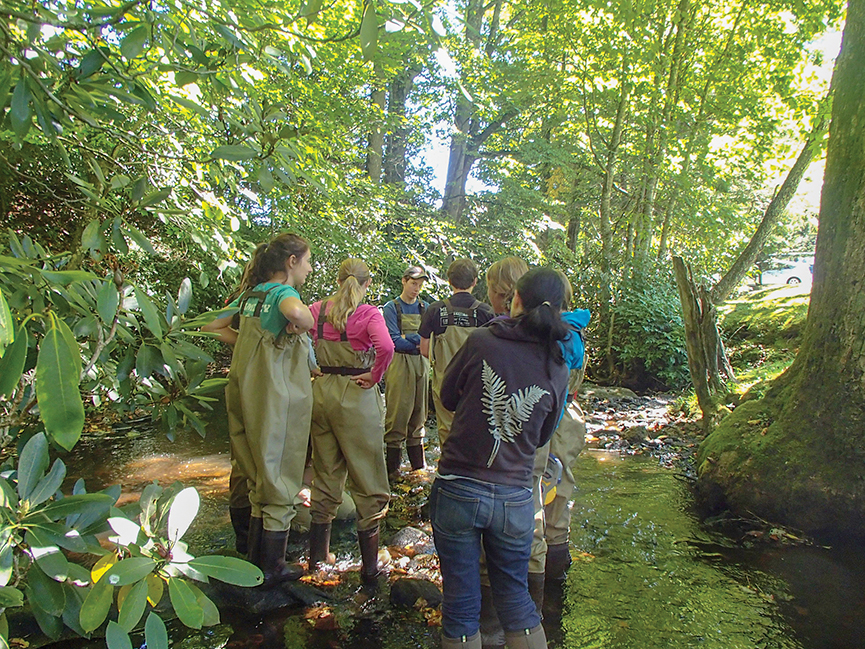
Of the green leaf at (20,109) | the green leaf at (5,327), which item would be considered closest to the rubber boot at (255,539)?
the green leaf at (20,109)

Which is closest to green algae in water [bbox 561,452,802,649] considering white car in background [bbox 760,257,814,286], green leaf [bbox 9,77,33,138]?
green leaf [bbox 9,77,33,138]

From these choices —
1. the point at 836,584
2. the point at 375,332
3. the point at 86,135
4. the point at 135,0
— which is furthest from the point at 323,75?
the point at 836,584

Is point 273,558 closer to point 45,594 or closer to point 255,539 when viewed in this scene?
point 255,539

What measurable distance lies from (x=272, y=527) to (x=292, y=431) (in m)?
0.59

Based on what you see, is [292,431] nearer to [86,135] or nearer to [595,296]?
[86,135]

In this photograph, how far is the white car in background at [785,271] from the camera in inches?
995

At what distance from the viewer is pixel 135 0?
5.24ft

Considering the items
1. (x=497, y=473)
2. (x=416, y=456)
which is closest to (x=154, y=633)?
(x=497, y=473)

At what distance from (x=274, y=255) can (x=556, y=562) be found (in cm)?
271

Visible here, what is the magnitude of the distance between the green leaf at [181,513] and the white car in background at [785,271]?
92.4ft

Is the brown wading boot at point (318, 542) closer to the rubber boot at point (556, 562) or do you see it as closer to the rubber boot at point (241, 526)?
the rubber boot at point (241, 526)

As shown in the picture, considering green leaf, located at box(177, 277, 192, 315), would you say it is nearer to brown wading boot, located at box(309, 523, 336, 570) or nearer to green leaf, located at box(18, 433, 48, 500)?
green leaf, located at box(18, 433, 48, 500)

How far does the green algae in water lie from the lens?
10.6ft

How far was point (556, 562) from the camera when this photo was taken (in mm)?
3834
